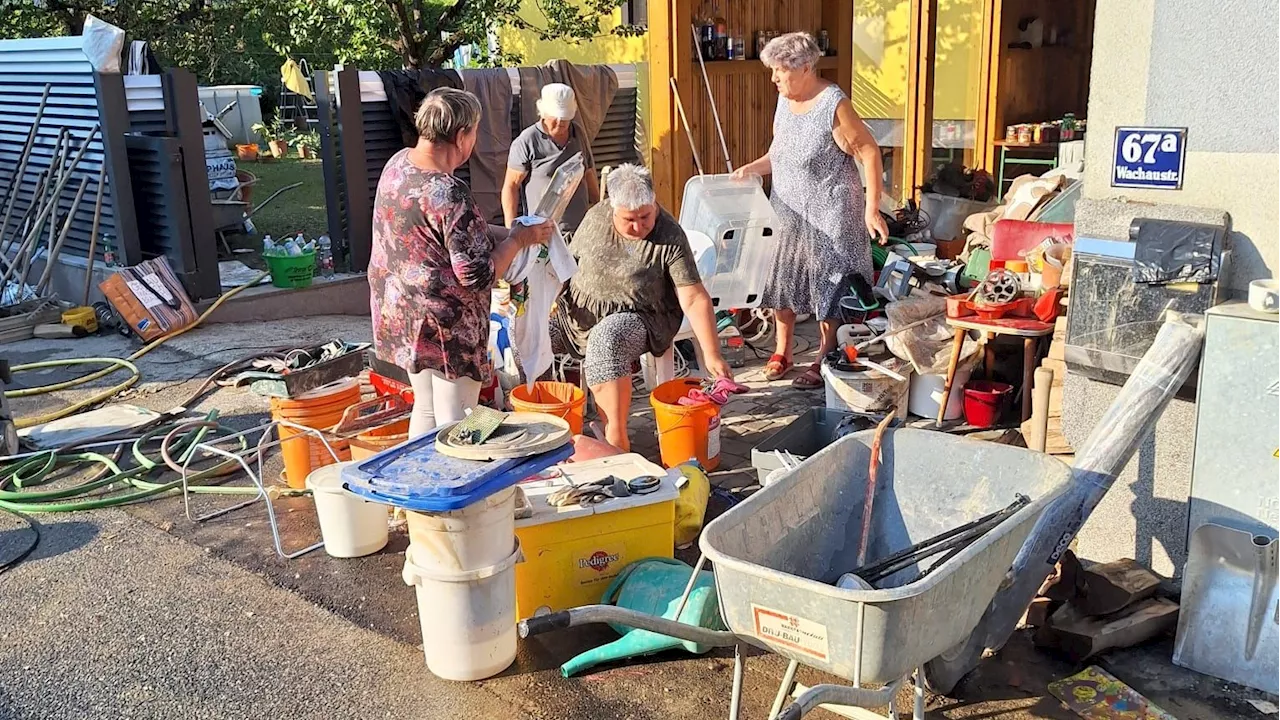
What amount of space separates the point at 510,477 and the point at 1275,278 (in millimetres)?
2457

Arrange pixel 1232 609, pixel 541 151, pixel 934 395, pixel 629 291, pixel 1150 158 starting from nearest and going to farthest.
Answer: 1. pixel 1232 609
2. pixel 1150 158
3. pixel 629 291
4. pixel 934 395
5. pixel 541 151

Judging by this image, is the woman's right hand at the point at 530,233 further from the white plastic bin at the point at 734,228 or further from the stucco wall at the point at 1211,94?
the stucco wall at the point at 1211,94

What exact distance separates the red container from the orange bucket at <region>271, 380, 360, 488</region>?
2978 mm

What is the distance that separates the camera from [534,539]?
3805mm

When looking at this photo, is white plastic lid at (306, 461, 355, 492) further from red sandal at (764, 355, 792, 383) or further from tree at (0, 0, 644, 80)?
tree at (0, 0, 644, 80)

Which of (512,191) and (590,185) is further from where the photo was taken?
(590,185)

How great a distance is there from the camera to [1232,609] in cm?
342

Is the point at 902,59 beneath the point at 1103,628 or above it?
above

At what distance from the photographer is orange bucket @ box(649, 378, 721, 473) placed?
503 centimetres

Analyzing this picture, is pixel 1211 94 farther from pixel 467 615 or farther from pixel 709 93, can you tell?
pixel 709 93

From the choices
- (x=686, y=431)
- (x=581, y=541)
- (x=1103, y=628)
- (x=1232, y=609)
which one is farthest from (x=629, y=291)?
(x=1232, y=609)

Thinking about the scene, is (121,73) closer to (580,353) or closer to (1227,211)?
(580,353)

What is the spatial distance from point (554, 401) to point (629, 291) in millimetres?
626

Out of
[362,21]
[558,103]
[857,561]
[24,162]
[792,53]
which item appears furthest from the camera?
[362,21]
